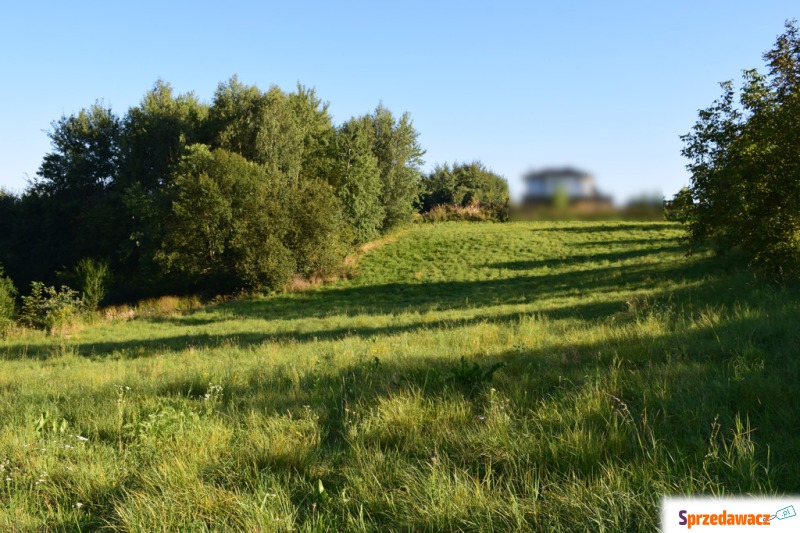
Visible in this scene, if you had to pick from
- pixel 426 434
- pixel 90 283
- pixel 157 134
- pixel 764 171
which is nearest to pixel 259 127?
pixel 157 134

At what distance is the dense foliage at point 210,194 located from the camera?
97.2 ft

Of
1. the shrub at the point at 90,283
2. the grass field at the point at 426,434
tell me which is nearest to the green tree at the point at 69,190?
the shrub at the point at 90,283

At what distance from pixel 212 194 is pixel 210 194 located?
0.45 feet

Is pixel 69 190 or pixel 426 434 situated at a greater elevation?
pixel 69 190

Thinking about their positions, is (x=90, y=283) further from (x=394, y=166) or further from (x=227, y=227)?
(x=394, y=166)

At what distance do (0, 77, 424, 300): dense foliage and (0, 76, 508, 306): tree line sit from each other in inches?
4.0

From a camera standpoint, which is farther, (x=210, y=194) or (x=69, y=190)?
(x=69, y=190)

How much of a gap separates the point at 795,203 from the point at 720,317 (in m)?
6.86

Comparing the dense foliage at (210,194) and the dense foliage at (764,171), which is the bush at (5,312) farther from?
the dense foliage at (764,171)

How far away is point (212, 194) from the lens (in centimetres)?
2889

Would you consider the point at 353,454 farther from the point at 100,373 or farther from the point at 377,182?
the point at 377,182

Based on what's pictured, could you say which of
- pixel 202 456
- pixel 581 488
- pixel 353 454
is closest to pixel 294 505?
pixel 353 454

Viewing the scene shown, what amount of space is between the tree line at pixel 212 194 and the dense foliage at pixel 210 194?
10 cm

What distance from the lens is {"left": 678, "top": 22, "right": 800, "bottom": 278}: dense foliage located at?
38.3 feet
